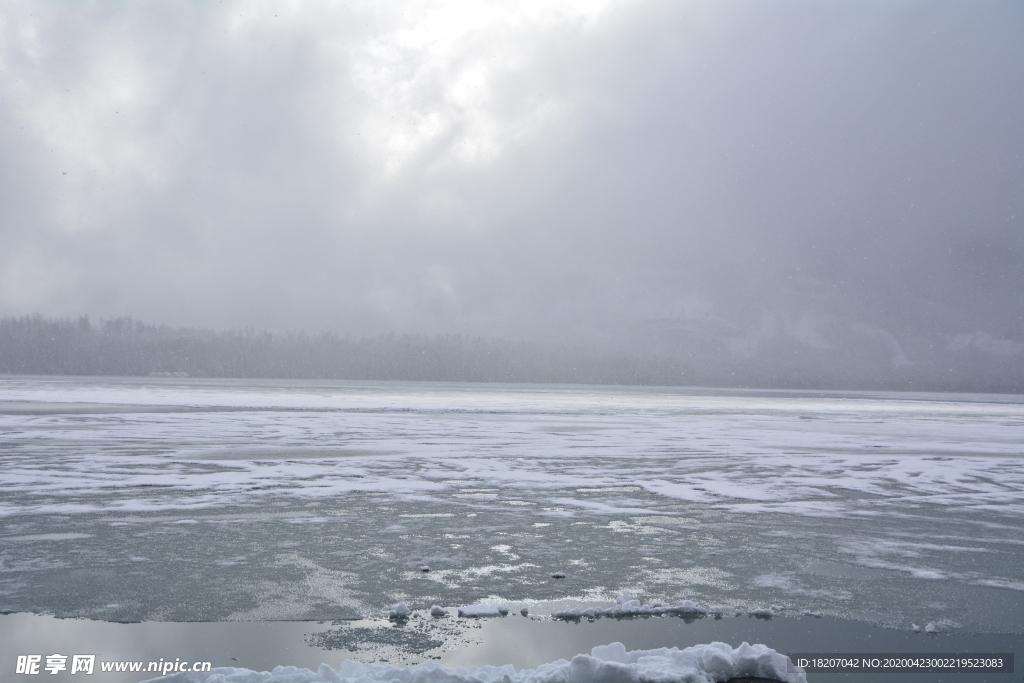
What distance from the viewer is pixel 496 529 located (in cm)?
809

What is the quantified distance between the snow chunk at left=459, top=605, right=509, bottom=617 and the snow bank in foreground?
3.05 feet

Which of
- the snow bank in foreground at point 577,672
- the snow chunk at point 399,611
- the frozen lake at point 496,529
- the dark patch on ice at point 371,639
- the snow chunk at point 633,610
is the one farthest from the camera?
the frozen lake at point 496,529

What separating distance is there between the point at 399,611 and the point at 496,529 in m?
2.93

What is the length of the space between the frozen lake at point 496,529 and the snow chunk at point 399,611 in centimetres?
8

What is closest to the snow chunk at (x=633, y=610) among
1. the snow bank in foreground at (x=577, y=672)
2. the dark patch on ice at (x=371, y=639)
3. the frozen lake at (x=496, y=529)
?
the frozen lake at (x=496, y=529)

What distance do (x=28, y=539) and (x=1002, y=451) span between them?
19.7 m

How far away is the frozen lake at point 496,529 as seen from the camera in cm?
562

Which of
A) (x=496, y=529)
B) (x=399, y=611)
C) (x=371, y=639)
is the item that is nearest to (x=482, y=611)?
(x=399, y=611)

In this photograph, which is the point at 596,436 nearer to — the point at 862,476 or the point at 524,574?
the point at 862,476

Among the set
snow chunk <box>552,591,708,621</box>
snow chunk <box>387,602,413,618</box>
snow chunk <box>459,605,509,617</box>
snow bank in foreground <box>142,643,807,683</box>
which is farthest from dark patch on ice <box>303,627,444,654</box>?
snow chunk <box>552,591,708,621</box>

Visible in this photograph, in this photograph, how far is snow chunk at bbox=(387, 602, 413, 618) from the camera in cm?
519

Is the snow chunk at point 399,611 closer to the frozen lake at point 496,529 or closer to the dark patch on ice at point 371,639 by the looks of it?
the frozen lake at point 496,529

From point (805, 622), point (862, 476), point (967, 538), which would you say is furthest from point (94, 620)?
point (862, 476)

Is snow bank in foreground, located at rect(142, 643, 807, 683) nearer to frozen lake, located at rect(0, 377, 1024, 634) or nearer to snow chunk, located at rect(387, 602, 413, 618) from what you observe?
snow chunk, located at rect(387, 602, 413, 618)
